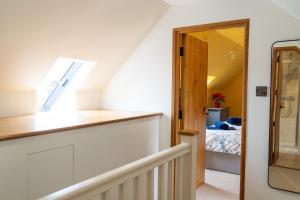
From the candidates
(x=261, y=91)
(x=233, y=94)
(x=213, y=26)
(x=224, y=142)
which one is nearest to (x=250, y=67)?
(x=261, y=91)

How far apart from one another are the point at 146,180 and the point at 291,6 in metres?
1.82

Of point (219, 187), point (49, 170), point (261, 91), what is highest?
point (261, 91)

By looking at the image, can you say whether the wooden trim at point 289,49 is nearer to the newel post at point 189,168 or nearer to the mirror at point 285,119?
the mirror at point 285,119

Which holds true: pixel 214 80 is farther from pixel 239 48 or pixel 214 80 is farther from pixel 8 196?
pixel 8 196

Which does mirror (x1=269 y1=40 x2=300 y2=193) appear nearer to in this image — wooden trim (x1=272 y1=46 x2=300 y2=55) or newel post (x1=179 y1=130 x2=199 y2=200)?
wooden trim (x1=272 y1=46 x2=300 y2=55)

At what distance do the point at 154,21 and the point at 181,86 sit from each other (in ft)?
2.70

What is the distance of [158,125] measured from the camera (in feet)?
10.2

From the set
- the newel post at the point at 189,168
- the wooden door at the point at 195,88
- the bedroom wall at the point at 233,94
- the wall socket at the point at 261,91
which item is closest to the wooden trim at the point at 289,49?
the wall socket at the point at 261,91

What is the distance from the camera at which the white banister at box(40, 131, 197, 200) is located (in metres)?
1.04

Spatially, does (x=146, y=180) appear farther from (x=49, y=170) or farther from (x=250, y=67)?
(x=250, y=67)

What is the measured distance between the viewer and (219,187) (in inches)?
135

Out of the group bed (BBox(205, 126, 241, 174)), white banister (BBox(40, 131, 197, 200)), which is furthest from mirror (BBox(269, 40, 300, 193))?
bed (BBox(205, 126, 241, 174))

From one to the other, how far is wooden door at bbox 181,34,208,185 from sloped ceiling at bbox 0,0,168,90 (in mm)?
586

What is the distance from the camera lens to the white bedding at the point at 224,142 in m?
3.79
